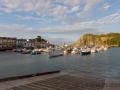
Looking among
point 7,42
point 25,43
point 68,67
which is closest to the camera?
point 68,67

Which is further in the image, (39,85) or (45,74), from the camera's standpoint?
(45,74)

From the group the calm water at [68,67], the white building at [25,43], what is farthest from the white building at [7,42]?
the calm water at [68,67]

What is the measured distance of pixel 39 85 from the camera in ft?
39.9

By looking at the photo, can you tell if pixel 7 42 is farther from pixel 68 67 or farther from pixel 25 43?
pixel 68 67

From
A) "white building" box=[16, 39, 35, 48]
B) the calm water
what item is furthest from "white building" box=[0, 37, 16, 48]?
the calm water

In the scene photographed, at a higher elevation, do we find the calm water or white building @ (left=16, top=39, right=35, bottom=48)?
white building @ (left=16, top=39, right=35, bottom=48)

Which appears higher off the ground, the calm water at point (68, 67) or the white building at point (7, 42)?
the white building at point (7, 42)

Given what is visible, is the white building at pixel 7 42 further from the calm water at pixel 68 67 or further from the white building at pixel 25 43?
the calm water at pixel 68 67

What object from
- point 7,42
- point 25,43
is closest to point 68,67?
point 7,42

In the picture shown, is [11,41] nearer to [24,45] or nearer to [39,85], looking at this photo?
[24,45]

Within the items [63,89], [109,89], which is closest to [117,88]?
[109,89]

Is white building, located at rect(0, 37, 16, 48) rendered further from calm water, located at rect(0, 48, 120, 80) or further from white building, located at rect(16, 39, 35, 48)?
calm water, located at rect(0, 48, 120, 80)

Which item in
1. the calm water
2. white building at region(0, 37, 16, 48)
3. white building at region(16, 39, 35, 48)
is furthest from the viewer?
white building at region(16, 39, 35, 48)

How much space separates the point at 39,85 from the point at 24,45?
523 feet
